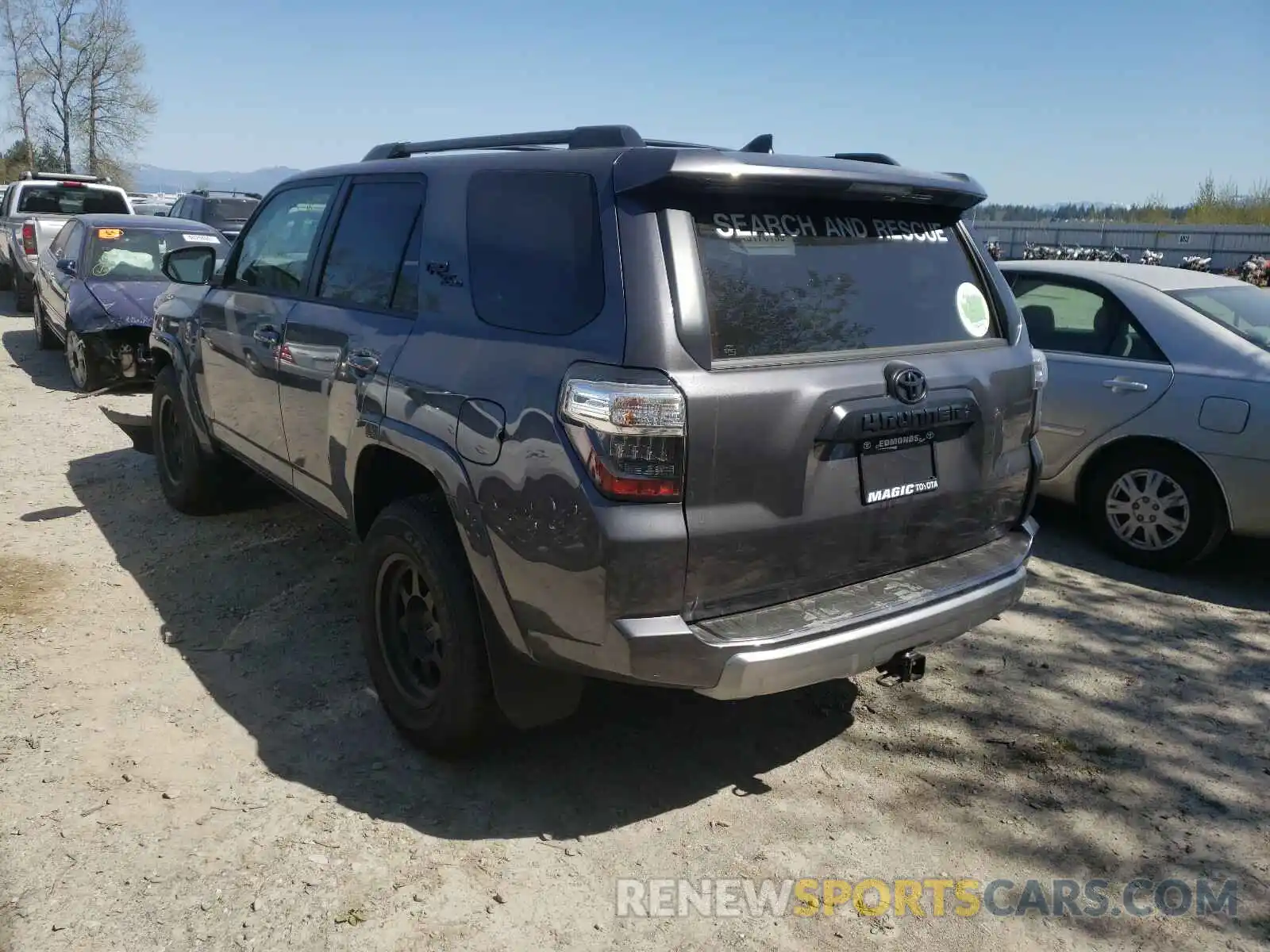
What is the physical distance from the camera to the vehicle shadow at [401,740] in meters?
3.20

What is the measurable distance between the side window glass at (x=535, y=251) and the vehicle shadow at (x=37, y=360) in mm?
7887

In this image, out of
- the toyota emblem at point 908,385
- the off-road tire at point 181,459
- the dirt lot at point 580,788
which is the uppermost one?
the toyota emblem at point 908,385

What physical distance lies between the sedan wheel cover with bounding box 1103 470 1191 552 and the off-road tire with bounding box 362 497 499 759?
3907 mm

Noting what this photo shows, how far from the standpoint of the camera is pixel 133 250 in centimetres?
982

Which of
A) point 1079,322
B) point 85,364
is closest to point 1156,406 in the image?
point 1079,322

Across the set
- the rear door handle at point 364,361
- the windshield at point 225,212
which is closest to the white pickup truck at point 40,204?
the windshield at point 225,212

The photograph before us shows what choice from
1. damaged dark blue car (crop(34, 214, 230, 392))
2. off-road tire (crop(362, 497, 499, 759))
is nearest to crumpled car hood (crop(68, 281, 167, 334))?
damaged dark blue car (crop(34, 214, 230, 392))

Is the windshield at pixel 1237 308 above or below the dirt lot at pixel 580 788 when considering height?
above

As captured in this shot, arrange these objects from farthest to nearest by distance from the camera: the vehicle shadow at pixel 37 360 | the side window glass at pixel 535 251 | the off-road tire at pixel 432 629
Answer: the vehicle shadow at pixel 37 360 → the off-road tire at pixel 432 629 → the side window glass at pixel 535 251

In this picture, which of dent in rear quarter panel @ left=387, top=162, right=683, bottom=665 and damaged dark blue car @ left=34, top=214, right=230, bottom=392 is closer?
dent in rear quarter panel @ left=387, top=162, right=683, bottom=665

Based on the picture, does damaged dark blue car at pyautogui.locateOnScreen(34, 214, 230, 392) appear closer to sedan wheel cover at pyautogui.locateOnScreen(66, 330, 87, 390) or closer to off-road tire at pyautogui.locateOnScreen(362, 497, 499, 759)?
sedan wheel cover at pyautogui.locateOnScreen(66, 330, 87, 390)

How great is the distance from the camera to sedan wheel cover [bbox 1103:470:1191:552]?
17.1 feet

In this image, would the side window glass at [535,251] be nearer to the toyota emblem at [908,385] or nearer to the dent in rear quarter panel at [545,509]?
the dent in rear quarter panel at [545,509]

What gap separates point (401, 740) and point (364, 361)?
136 centimetres
